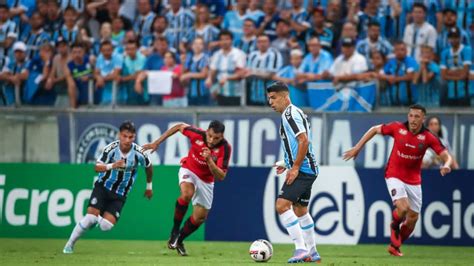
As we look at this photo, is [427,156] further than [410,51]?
No

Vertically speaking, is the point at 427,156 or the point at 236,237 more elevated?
the point at 427,156

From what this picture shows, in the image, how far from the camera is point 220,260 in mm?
13891

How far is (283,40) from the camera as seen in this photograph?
2161cm

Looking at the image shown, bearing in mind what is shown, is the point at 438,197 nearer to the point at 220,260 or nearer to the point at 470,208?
the point at 470,208

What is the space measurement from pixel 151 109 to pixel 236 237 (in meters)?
3.02

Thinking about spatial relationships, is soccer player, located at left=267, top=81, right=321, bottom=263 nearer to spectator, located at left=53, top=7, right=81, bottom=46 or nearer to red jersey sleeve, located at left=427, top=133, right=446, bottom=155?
red jersey sleeve, located at left=427, top=133, right=446, bottom=155

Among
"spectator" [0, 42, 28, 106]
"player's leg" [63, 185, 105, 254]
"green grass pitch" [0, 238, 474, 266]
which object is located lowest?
"green grass pitch" [0, 238, 474, 266]

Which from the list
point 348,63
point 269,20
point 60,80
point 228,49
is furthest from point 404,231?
point 60,80

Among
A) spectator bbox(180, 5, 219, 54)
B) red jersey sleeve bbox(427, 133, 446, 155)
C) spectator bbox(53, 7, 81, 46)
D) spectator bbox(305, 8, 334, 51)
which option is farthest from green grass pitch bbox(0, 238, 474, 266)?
spectator bbox(53, 7, 81, 46)

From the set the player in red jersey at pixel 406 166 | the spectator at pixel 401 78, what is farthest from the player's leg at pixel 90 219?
the spectator at pixel 401 78

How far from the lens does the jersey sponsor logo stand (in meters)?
20.1

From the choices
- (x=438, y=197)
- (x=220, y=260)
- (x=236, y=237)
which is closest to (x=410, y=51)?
(x=438, y=197)

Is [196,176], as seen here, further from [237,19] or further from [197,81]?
[237,19]

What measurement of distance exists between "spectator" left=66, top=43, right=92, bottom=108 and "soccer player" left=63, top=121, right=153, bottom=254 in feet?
15.4
